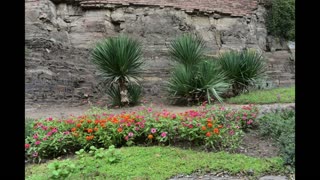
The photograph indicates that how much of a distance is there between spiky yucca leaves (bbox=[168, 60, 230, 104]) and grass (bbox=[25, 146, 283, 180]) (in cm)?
450

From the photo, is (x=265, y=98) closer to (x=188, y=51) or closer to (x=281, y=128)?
(x=188, y=51)

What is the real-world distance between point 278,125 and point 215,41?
783cm

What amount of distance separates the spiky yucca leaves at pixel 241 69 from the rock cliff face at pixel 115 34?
2114mm

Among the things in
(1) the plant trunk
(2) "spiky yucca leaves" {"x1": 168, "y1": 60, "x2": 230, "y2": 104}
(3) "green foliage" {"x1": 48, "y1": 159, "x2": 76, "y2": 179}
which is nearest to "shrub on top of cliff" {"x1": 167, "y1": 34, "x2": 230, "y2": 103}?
(2) "spiky yucca leaves" {"x1": 168, "y1": 60, "x2": 230, "y2": 104}

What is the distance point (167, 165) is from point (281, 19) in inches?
444

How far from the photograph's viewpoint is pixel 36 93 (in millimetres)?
9555

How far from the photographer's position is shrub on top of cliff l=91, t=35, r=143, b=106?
8.53 metres

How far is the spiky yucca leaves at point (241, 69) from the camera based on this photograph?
9.83 meters

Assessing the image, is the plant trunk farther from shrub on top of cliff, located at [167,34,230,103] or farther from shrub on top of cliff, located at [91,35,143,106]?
shrub on top of cliff, located at [167,34,230,103]

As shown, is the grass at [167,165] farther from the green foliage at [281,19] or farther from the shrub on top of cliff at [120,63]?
the green foliage at [281,19]

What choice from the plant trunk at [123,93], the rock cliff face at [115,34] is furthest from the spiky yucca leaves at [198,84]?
the rock cliff face at [115,34]

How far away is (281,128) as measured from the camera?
4.86 m

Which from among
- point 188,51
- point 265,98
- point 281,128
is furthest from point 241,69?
point 281,128
